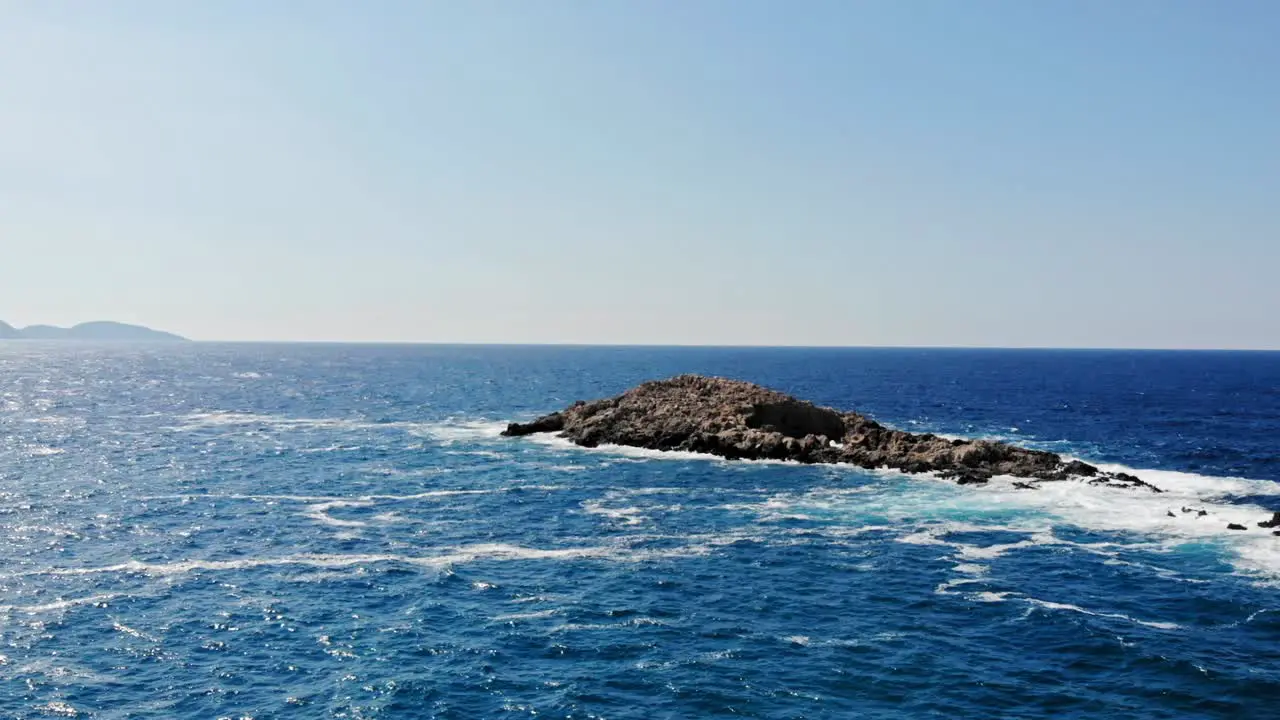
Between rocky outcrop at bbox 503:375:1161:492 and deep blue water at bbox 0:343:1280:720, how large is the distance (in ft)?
13.1

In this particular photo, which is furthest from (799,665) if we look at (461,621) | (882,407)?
(882,407)

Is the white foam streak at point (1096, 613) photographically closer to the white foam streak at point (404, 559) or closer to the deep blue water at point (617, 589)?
the deep blue water at point (617, 589)

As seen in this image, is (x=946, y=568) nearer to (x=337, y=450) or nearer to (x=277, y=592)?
(x=277, y=592)

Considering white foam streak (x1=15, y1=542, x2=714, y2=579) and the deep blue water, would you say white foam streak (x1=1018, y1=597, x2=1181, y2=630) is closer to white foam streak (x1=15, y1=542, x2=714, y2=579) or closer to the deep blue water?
the deep blue water

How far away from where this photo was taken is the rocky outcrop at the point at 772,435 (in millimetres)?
73250

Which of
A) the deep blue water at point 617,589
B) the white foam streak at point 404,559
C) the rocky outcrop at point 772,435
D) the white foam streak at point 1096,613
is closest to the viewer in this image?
the deep blue water at point 617,589

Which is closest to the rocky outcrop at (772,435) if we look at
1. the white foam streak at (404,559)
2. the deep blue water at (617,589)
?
the deep blue water at (617,589)

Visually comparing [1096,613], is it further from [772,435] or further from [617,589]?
[772,435]

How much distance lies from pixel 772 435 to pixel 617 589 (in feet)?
143

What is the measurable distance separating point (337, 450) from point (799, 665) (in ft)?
224

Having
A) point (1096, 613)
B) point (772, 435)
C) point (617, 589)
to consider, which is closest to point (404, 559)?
point (617, 589)

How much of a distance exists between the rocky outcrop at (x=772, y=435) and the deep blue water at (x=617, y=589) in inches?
157

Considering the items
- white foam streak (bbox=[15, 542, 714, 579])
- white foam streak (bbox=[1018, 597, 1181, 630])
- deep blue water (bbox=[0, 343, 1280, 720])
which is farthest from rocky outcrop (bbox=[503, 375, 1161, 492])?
white foam streak (bbox=[15, 542, 714, 579])

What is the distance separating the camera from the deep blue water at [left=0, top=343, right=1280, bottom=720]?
102 ft
